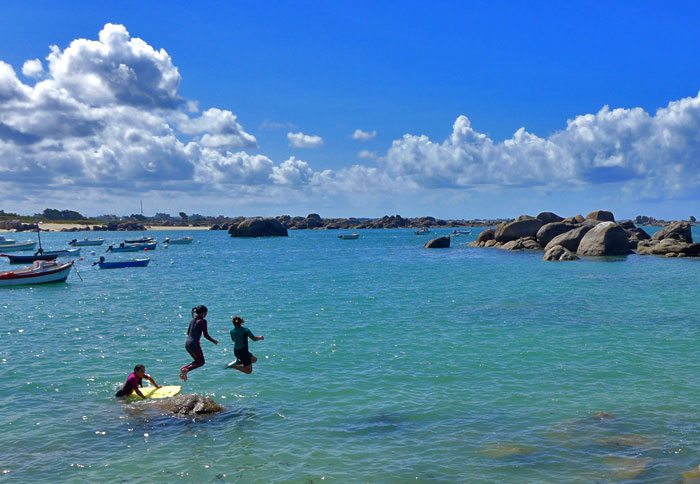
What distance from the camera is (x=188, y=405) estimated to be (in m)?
13.1

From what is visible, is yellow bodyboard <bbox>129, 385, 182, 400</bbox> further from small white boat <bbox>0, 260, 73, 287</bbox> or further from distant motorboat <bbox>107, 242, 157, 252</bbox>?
distant motorboat <bbox>107, 242, 157, 252</bbox>

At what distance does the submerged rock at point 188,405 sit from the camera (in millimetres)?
12984

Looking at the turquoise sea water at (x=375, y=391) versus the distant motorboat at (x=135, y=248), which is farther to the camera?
the distant motorboat at (x=135, y=248)

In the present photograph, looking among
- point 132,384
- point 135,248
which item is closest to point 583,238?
point 132,384

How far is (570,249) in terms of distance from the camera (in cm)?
5909

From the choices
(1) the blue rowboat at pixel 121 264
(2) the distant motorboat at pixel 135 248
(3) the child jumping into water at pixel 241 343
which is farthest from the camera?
(2) the distant motorboat at pixel 135 248

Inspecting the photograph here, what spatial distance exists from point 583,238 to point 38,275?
53732 mm

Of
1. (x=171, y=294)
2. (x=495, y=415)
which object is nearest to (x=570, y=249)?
(x=171, y=294)

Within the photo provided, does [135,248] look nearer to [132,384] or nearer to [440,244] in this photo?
[440,244]

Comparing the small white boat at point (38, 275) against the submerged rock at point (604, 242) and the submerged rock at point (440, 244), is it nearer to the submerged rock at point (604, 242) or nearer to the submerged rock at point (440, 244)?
the submerged rock at point (604, 242)

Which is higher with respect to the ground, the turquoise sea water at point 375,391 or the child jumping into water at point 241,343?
the child jumping into water at point 241,343

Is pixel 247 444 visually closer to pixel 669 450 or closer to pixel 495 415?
pixel 495 415

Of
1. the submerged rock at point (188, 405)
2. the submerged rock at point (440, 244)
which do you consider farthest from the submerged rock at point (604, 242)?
the submerged rock at point (188, 405)

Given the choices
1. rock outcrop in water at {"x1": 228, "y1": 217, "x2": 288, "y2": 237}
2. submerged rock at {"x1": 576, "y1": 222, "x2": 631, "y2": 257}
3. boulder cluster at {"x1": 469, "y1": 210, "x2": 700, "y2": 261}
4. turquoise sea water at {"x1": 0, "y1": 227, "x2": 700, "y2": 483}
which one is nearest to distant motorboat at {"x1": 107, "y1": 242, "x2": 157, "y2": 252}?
boulder cluster at {"x1": 469, "y1": 210, "x2": 700, "y2": 261}
